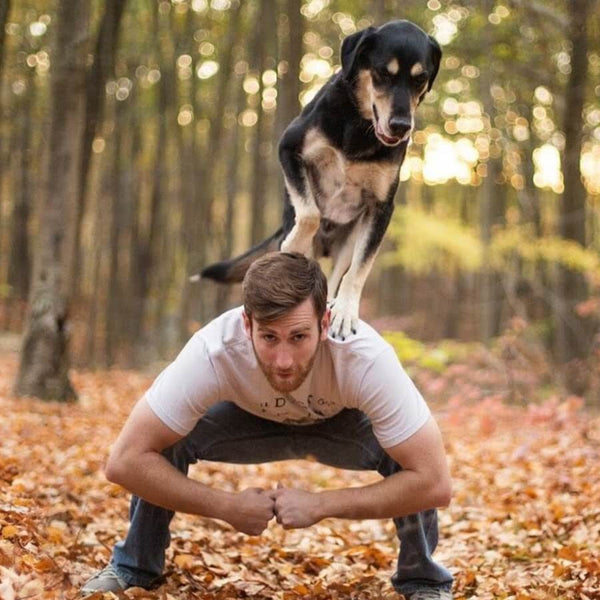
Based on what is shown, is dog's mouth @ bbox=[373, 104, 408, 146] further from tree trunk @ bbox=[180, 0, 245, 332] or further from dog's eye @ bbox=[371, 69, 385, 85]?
tree trunk @ bbox=[180, 0, 245, 332]

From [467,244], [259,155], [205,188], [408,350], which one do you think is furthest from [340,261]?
[205,188]

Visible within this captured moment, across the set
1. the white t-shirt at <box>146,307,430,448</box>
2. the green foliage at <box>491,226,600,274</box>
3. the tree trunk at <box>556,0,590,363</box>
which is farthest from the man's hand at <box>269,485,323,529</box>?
the tree trunk at <box>556,0,590,363</box>

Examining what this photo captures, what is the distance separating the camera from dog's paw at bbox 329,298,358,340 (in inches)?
145

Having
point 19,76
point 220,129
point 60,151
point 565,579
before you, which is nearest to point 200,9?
point 220,129

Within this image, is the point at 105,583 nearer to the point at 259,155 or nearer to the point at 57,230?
the point at 57,230

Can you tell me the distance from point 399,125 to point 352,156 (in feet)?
1.63

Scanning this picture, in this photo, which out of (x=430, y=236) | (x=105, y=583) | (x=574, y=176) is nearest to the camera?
(x=105, y=583)

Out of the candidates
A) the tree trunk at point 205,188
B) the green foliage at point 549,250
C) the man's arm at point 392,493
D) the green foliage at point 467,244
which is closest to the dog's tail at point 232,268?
the man's arm at point 392,493

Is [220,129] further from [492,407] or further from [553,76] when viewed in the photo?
[492,407]

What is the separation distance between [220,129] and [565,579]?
39.9 ft

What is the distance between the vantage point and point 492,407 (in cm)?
979

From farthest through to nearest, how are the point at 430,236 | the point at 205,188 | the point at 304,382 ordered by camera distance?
the point at 205,188
the point at 430,236
the point at 304,382

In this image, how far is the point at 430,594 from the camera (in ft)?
12.1

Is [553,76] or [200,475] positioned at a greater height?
[553,76]
